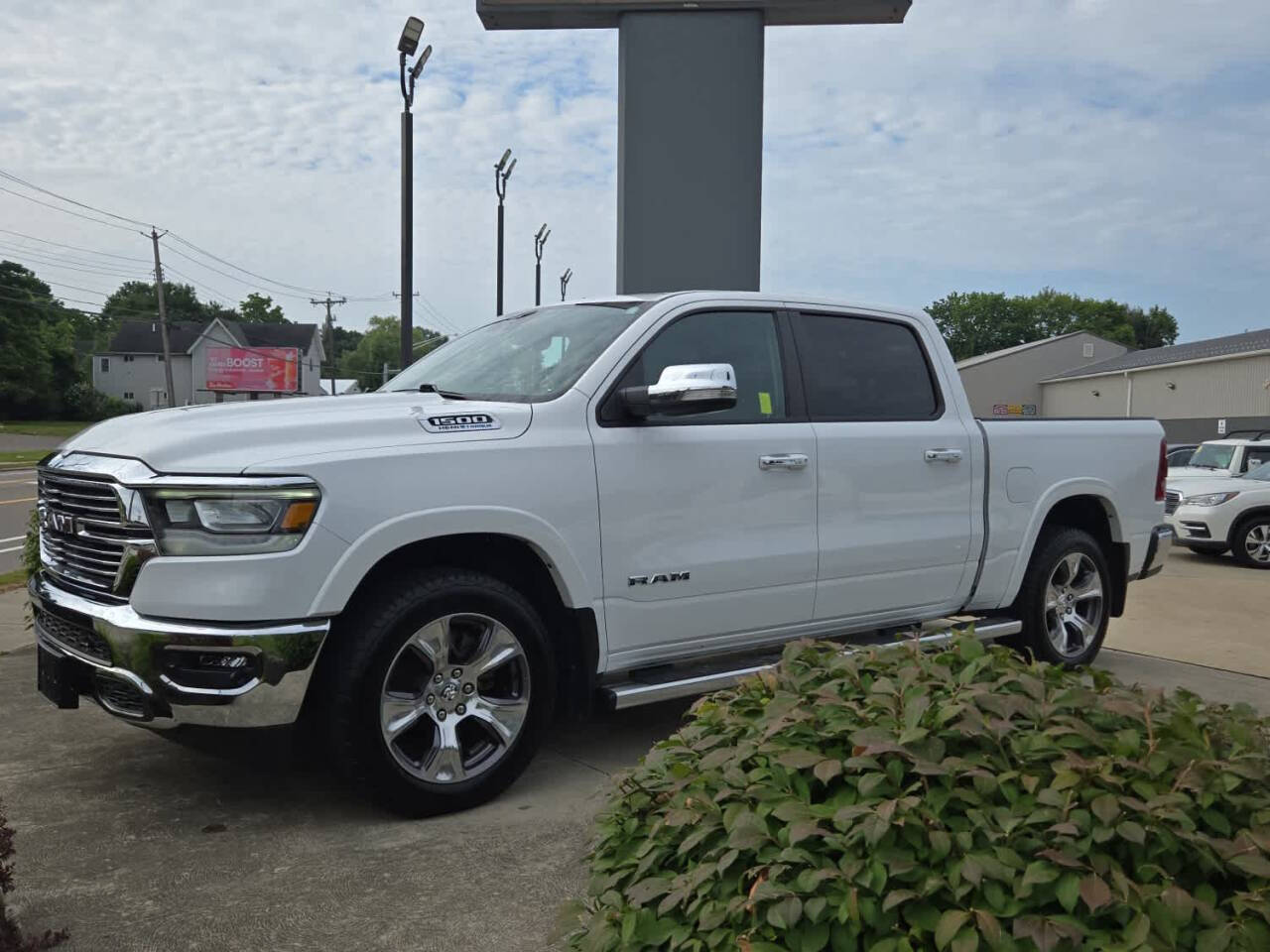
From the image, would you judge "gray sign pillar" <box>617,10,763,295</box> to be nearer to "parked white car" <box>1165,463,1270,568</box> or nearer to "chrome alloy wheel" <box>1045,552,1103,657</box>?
"chrome alloy wheel" <box>1045,552,1103,657</box>

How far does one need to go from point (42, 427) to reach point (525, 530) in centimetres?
6961

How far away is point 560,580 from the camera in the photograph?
13.4 feet

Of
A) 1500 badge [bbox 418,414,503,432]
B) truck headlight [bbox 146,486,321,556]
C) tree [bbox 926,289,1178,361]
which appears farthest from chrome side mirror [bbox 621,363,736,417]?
tree [bbox 926,289,1178,361]

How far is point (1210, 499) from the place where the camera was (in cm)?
1334

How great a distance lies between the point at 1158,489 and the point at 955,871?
5318 mm

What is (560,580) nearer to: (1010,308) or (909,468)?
(909,468)

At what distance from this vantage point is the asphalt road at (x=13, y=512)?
13.3 meters

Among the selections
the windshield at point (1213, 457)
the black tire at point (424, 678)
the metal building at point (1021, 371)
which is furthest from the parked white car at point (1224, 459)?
the metal building at point (1021, 371)

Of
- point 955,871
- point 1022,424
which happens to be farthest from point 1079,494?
point 955,871

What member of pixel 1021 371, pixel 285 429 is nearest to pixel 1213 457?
pixel 285 429

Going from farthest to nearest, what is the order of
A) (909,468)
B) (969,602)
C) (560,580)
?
(969,602)
(909,468)
(560,580)

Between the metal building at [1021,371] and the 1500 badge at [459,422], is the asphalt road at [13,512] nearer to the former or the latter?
the 1500 badge at [459,422]

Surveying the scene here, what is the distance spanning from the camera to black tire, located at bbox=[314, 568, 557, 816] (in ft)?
11.8

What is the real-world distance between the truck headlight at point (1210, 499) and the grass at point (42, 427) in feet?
184
